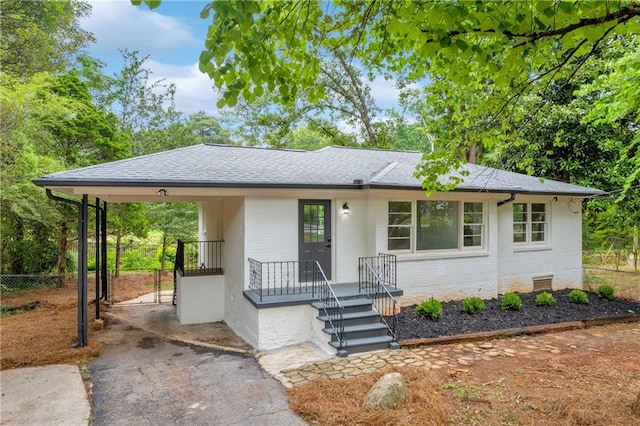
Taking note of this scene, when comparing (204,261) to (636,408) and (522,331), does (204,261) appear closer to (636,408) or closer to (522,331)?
(522,331)

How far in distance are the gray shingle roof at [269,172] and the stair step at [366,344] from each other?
10.6ft

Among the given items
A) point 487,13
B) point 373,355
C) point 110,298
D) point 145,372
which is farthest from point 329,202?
point 110,298

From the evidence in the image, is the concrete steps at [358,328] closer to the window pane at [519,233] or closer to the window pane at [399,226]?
the window pane at [399,226]

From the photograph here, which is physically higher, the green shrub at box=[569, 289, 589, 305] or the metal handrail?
the metal handrail

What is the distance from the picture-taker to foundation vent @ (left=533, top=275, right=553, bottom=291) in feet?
36.3

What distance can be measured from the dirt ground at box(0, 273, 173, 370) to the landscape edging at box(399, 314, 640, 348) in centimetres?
597

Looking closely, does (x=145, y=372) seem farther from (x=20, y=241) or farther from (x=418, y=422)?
(x=20, y=241)

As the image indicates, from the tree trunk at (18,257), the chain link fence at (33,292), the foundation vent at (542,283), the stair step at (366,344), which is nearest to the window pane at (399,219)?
the stair step at (366,344)

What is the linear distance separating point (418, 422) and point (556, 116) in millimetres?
12633

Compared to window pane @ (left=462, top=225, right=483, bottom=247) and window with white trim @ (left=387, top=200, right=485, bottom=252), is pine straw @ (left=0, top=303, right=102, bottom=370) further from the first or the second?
window pane @ (left=462, top=225, right=483, bottom=247)

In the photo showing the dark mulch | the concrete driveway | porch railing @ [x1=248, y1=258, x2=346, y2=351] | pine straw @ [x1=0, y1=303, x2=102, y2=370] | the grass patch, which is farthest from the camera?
the grass patch

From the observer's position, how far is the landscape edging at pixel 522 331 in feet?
22.7

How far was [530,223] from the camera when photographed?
11.2m

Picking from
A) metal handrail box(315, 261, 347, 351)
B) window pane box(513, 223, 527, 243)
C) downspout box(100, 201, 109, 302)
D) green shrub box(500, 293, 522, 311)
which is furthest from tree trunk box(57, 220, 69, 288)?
window pane box(513, 223, 527, 243)
